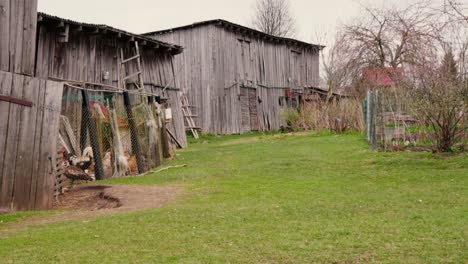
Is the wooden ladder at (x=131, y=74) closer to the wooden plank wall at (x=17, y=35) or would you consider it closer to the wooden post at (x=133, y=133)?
the wooden post at (x=133, y=133)

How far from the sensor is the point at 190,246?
565 centimetres

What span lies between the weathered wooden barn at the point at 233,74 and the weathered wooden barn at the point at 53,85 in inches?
237

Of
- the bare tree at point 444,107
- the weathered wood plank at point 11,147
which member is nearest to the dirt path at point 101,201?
the weathered wood plank at point 11,147

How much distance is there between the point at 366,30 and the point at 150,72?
58.8 ft

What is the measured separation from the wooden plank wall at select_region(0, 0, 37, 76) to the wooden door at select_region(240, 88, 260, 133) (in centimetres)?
2276

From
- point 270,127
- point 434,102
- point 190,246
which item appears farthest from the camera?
point 270,127

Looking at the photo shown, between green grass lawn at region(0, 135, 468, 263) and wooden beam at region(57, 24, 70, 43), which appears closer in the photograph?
green grass lawn at region(0, 135, 468, 263)

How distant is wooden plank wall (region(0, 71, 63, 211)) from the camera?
28.0ft

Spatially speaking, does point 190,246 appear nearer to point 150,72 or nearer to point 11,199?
point 11,199

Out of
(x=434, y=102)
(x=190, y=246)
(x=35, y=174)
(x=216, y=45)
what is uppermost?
(x=216, y=45)

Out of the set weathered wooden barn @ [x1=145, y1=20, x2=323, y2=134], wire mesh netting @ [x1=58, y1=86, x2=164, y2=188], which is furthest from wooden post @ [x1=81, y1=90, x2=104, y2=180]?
weathered wooden barn @ [x1=145, y1=20, x2=323, y2=134]

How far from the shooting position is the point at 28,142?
29.3 ft

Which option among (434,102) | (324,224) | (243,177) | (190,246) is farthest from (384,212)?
(434,102)

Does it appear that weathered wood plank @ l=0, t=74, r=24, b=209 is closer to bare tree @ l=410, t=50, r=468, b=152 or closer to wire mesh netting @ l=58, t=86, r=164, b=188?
wire mesh netting @ l=58, t=86, r=164, b=188
